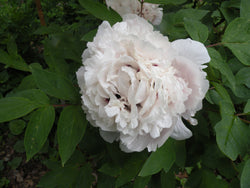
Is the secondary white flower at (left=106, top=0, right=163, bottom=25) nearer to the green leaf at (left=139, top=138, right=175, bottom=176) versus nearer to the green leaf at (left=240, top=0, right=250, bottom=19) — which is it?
the green leaf at (left=240, top=0, right=250, bottom=19)

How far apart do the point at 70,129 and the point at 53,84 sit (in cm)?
18

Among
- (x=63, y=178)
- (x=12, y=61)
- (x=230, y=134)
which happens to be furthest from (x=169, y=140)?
(x=12, y=61)

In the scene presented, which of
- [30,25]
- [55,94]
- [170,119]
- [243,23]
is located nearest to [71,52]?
[55,94]

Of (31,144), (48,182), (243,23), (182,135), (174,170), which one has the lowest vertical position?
(48,182)

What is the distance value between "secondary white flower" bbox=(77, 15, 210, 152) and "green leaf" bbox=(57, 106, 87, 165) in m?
0.10

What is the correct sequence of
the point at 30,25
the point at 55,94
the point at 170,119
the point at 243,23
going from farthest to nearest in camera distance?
the point at 30,25 → the point at 243,23 → the point at 55,94 → the point at 170,119

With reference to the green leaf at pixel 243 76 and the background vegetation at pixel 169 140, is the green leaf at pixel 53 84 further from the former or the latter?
the green leaf at pixel 243 76

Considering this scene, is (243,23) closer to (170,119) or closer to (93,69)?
(170,119)

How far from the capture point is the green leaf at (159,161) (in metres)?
0.86

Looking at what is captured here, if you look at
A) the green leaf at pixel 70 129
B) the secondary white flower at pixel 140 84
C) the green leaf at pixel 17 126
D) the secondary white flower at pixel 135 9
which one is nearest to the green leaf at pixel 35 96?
the green leaf at pixel 70 129

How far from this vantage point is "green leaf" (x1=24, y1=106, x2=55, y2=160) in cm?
79

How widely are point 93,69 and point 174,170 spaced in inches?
31.4

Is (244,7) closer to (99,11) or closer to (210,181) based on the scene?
(99,11)

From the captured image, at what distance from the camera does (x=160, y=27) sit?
1.08 meters
